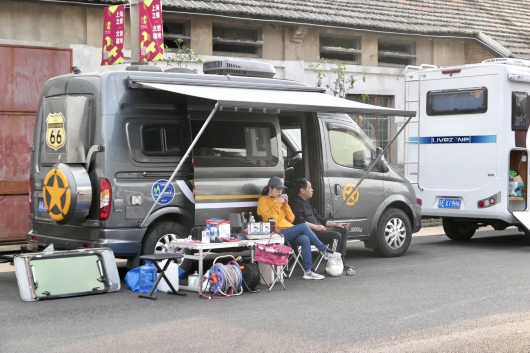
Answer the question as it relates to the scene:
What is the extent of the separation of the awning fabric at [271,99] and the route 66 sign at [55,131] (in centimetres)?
122

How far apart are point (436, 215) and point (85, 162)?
7.04 metres

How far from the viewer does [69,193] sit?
10070mm

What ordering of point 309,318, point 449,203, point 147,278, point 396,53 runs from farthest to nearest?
point 396,53
point 449,203
point 147,278
point 309,318

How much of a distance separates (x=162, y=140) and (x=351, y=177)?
10.4 ft

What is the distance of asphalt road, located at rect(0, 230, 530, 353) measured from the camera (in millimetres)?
7320

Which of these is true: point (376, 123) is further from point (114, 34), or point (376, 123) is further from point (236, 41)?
point (114, 34)

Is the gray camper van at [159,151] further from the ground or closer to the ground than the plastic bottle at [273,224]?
further from the ground

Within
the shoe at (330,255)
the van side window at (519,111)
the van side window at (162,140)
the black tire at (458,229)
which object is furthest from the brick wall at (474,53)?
the van side window at (162,140)

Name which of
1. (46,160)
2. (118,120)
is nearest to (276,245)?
(118,120)

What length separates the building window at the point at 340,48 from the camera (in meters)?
20.1

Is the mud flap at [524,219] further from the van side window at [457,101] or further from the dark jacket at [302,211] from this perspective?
the dark jacket at [302,211]

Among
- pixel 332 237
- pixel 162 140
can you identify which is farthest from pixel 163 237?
pixel 332 237

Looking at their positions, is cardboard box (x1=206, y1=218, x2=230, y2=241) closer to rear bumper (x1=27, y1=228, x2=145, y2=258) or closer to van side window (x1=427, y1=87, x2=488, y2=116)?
rear bumper (x1=27, y1=228, x2=145, y2=258)

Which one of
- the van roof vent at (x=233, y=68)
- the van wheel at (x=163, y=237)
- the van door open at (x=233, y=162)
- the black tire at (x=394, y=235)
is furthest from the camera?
the black tire at (x=394, y=235)
